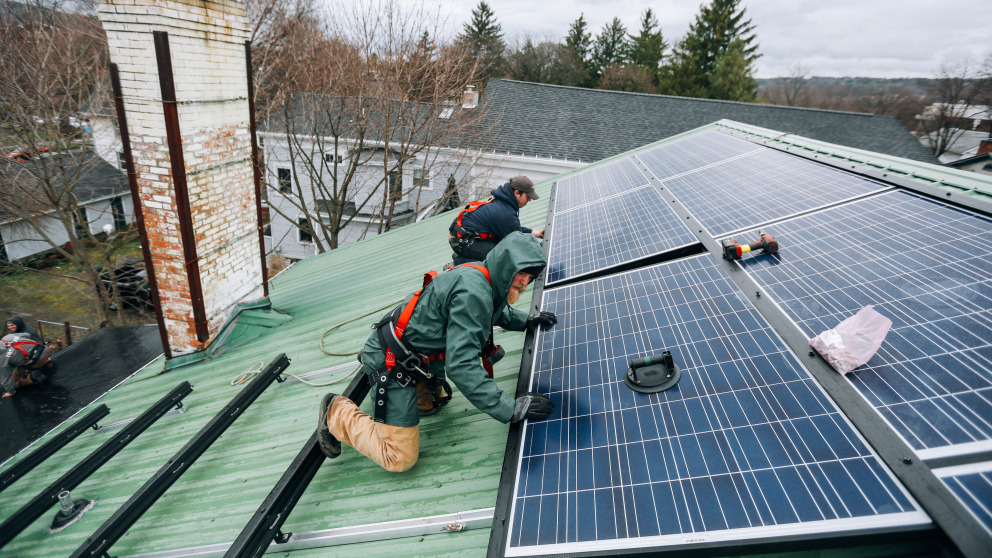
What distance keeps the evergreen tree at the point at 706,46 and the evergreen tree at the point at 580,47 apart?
830 centimetres

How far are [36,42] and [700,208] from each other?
20.4m

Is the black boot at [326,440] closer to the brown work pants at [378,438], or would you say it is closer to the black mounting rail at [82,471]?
the brown work pants at [378,438]

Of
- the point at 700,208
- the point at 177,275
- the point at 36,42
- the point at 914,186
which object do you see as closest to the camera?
the point at 914,186

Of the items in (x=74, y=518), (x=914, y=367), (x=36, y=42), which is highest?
(x=36, y=42)

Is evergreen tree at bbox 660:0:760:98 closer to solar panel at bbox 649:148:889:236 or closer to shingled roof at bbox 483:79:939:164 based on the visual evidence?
shingled roof at bbox 483:79:939:164

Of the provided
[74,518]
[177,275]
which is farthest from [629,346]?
[177,275]

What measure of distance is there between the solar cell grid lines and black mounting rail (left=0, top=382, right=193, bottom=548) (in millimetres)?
5465

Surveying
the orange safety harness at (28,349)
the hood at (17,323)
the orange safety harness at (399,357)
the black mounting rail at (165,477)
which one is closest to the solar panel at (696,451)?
the orange safety harness at (399,357)

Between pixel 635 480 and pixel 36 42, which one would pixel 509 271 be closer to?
pixel 635 480

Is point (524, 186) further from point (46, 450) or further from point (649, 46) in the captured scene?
point (649, 46)

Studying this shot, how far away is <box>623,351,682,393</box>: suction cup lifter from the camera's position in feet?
9.12

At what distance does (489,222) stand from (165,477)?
12.7 ft

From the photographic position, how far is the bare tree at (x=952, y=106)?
38469mm

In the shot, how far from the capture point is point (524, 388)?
3.30m
